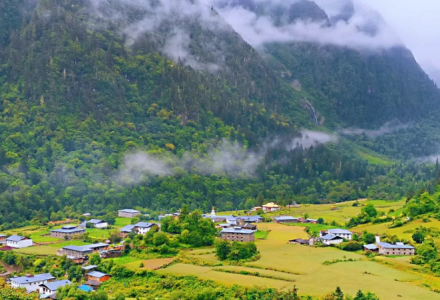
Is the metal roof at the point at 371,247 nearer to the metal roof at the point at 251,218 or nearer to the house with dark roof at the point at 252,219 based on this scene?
the house with dark roof at the point at 252,219

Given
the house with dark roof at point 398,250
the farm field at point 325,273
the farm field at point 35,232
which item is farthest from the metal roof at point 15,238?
the house with dark roof at point 398,250

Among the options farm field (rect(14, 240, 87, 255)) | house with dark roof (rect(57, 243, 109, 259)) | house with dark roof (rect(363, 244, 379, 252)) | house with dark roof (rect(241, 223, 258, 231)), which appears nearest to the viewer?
house with dark roof (rect(363, 244, 379, 252))

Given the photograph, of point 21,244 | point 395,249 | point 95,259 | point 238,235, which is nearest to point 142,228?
point 238,235

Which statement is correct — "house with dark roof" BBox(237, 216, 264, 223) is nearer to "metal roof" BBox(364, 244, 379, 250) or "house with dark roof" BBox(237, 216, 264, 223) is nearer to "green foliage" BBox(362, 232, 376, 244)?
"green foliage" BBox(362, 232, 376, 244)

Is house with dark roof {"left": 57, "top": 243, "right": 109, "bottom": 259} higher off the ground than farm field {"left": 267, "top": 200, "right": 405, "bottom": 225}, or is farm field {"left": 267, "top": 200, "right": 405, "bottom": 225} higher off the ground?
farm field {"left": 267, "top": 200, "right": 405, "bottom": 225}

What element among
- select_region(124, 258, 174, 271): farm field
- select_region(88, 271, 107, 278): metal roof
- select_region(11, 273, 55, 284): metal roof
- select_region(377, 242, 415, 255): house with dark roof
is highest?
select_region(377, 242, 415, 255): house with dark roof

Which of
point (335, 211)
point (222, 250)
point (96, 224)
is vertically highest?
point (335, 211)

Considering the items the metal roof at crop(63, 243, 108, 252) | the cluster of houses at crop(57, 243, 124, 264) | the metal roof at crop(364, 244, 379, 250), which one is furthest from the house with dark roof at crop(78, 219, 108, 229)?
the metal roof at crop(364, 244, 379, 250)

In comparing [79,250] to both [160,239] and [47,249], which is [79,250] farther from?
[160,239]
